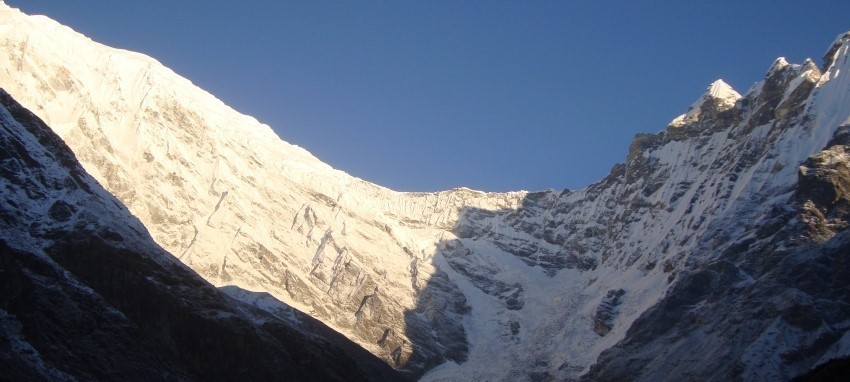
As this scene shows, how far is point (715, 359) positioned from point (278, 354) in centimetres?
7679

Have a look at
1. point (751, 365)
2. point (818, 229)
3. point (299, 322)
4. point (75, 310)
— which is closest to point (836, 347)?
point (751, 365)

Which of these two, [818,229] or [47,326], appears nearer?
[47,326]

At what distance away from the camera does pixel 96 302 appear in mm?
104875

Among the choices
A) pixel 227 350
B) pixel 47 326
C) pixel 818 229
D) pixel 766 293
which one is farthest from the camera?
pixel 818 229

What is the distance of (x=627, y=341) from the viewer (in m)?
199

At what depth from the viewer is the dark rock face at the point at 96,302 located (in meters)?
95.4

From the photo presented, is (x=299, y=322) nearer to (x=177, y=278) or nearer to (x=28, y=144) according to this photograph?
(x=177, y=278)

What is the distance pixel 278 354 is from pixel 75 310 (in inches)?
1155

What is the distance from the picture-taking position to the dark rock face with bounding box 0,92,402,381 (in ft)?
313

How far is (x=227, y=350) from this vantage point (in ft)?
383

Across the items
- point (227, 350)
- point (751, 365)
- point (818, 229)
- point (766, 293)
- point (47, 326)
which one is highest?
point (818, 229)

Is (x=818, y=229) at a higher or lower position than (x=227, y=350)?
higher

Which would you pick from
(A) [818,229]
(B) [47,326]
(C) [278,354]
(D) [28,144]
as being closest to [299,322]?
(C) [278,354]

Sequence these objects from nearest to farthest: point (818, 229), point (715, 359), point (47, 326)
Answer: point (47, 326)
point (715, 359)
point (818, 229)
